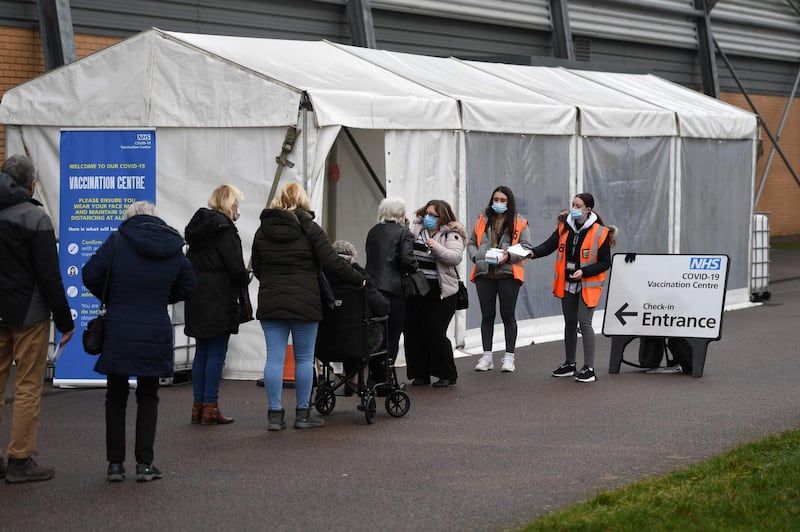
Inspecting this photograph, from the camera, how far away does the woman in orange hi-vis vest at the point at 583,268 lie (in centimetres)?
1216

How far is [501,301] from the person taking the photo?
12.7 metres

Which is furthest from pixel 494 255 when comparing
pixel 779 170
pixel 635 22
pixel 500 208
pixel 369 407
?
pixel 779 170

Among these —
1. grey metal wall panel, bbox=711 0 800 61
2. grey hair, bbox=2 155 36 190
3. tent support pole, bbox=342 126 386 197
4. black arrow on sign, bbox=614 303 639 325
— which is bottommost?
black arrow on sign, bbox=614 303 639 325

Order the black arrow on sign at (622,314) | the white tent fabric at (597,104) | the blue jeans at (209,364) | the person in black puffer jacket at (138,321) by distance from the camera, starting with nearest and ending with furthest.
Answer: the person in black puffer jacket at (138,321) < the blue jeans at (209,364) < the black arrow on sign at (622,314) < the white tent fabric at (597,104)

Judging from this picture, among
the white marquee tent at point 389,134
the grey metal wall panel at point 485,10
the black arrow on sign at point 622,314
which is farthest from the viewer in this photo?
the grey metal wall panel at point 485,10

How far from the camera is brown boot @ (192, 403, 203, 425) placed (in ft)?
32.7

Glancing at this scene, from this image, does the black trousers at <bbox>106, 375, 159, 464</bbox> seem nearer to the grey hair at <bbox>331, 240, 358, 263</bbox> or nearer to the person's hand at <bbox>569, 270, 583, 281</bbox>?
the grey hair at <bbox>331, 240, 358, 263</bbox>

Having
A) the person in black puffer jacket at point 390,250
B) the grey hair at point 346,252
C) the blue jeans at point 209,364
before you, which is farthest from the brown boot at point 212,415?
the person in black puffer jacket at point 390,250

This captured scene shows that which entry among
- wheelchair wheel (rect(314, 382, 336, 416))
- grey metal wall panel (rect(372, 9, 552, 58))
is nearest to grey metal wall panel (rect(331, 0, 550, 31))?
grey metal wall panel (rect(372, 9, 552, 58))

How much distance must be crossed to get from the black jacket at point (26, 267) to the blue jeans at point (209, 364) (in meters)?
2.06

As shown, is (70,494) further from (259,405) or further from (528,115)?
(528,115)

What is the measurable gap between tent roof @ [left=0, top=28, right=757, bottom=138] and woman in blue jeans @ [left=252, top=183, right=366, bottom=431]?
2400 mm

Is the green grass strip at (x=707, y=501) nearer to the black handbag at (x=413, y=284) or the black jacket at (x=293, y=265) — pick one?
the black jacket at (x=293, y=265)

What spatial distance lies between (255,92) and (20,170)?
427 cm
